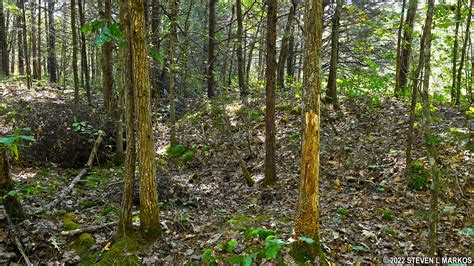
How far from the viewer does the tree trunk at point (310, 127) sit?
12.4 ft

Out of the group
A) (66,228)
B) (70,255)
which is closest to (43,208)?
(66,228)

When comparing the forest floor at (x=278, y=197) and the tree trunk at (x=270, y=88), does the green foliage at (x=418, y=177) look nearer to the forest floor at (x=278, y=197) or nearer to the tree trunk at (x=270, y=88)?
the forest floor at (x=278, y=197)

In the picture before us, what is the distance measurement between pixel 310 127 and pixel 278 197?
385 centimetres

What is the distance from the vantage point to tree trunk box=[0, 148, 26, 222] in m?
4.62

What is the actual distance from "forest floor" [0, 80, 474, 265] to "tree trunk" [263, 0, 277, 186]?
405mm

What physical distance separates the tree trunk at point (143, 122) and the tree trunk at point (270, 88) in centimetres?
376

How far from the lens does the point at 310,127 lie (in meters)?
3.88

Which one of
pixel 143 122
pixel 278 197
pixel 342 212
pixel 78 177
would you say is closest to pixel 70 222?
pixel 143 122

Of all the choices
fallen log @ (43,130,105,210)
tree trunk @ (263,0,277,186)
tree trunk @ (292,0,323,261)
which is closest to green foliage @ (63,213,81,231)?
fallen log @ (43,130,105,210)

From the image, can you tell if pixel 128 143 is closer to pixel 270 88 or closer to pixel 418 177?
pixel 270 88

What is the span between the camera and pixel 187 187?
7.96 meters

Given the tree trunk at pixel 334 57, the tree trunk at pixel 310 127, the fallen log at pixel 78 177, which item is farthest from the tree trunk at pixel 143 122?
the tree trunk at pixel 334 57

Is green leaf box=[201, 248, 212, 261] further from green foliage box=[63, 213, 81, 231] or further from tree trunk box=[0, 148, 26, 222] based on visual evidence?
tree trunk box=[0, 148, 26, 222]

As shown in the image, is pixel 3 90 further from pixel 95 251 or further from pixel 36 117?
pixel 95 251
